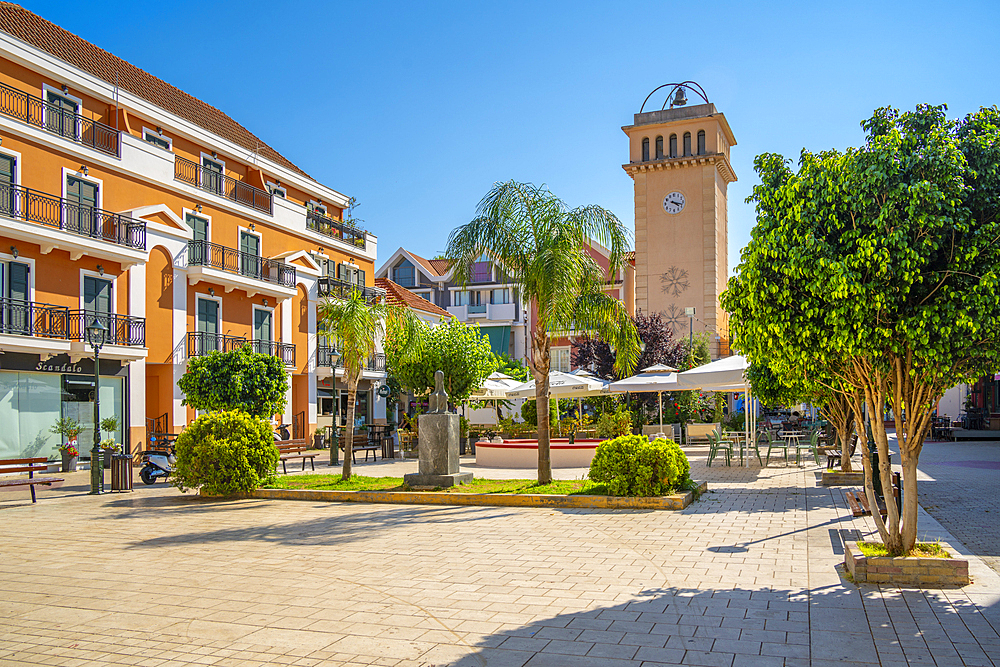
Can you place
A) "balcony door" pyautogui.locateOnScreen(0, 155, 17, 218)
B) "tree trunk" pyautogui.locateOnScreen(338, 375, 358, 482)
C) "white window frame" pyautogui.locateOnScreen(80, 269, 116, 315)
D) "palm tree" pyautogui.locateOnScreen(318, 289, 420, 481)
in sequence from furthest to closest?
1. "white window frame" pyautogui.locateOnScreen(80, 269, 116, 315)
2. "balcony door" pyautogui.locateOnScreen(0, 155, 17, 218)
3. "palm tree" pyautogui.locateOnScreen(318, 289, 420, 481)
4. "tree trunk" pyautogui.locateOnScreen(338, 375, 358, 482)

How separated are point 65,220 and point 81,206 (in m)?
0.58

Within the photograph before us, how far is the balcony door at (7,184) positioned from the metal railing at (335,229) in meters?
14.0

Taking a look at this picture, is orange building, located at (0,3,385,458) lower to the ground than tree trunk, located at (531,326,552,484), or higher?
higher

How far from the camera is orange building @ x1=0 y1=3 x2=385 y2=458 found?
20812 millimetres

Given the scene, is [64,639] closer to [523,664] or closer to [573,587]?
[523,664]

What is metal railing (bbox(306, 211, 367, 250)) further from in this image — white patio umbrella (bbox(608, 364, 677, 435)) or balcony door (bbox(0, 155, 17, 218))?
white patio umbrella (bbox(608, 364, 677, 435))

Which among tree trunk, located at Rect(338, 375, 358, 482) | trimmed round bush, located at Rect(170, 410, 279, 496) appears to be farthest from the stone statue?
trimmed round bush, located at Rect(170, 410, 279, 496)

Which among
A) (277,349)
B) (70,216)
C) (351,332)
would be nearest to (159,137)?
(70,216)

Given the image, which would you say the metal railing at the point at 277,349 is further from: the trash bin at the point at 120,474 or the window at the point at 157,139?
the trash bin at the point at 120,474

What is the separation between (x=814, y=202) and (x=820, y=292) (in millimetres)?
748

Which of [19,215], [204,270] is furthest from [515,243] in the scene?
[204,270]

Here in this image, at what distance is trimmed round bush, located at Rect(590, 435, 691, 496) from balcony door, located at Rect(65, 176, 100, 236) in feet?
57.5

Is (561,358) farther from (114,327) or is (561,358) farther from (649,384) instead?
(114,327)

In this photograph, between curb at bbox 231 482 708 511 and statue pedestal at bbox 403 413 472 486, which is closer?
curb at bbox 231 482 708 511
